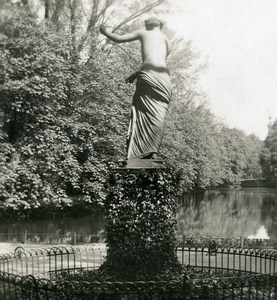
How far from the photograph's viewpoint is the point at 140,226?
935 cm

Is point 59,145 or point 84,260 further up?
point 59,145

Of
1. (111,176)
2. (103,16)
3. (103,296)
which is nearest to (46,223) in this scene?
(103,16)

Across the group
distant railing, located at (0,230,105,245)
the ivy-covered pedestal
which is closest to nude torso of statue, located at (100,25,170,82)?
the ivy-covered pedestal

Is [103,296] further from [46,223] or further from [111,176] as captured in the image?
[46,223]

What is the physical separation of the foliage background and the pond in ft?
2.12

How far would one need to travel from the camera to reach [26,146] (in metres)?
18.4

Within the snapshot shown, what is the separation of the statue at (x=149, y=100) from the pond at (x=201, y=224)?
1172 cm

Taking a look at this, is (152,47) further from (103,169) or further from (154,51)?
(103,169)

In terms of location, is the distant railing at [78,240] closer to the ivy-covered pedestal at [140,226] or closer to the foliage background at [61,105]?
the foliage background at [61,105]

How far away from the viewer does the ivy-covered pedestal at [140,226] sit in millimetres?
9281

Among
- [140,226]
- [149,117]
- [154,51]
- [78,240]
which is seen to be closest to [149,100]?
[149,117]

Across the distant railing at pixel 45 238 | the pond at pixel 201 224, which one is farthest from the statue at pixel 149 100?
the pond at pixel 201 224

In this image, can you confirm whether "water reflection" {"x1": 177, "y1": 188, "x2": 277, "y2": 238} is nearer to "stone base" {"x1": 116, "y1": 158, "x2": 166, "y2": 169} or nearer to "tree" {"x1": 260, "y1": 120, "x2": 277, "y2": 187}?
"stone base" {"x1": 116, "y1": 158, "x2": 166, "y2": 169}

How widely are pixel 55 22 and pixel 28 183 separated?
8.44 m
